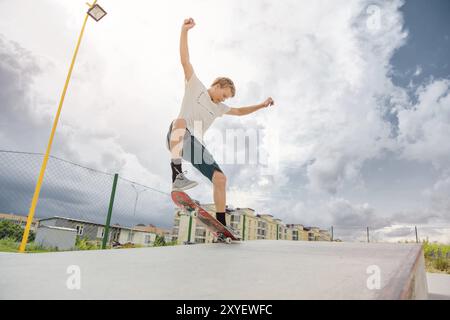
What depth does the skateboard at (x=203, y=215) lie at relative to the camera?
332 cm

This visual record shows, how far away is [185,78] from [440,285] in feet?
19.5

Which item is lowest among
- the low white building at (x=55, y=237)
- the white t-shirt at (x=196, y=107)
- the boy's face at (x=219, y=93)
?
the low white building at (x=55, y=237)

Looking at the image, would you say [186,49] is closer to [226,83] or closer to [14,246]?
[226,83]

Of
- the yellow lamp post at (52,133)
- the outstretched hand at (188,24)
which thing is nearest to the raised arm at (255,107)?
the outstretched hand at (188,24)

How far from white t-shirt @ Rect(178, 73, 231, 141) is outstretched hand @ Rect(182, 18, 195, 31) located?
0.53 m

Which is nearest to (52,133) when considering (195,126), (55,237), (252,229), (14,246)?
(14,246)

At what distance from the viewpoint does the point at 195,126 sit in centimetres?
338

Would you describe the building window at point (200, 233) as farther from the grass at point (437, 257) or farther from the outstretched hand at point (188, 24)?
the outstretched hand at point (188, 24)

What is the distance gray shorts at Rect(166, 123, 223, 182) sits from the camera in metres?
3.21

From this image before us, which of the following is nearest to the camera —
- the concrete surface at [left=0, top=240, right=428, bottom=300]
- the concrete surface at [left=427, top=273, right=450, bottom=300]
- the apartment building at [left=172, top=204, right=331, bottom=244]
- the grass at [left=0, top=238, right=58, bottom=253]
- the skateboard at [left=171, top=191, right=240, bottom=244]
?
the concrete surface at [left=0, top=240, right=428, bottom=300]

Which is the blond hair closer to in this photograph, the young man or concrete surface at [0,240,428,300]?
the young man

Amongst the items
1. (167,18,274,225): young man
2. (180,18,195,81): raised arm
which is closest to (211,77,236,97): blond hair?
(167,18,274,225): young man

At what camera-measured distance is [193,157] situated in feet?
10.9
